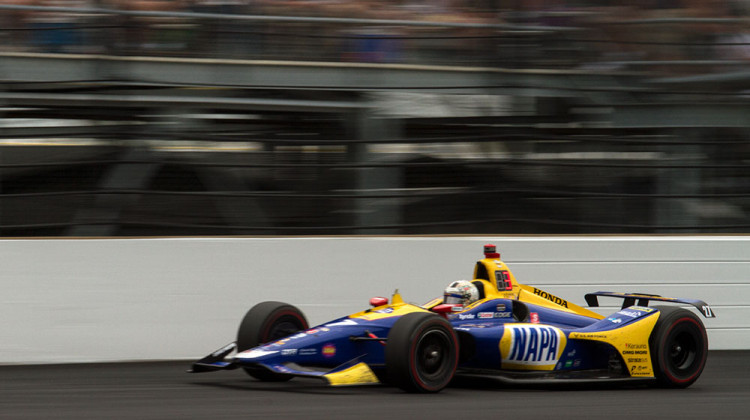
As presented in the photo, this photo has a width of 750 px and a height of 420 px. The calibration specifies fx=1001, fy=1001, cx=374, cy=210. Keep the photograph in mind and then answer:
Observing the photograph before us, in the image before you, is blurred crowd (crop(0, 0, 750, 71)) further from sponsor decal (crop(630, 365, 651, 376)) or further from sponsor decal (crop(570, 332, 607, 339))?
sponsor decal (crop(630, 365, 651, 376))

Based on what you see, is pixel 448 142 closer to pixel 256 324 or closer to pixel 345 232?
pixel 345 232

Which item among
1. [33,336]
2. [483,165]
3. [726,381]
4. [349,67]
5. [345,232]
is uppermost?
[349,67]

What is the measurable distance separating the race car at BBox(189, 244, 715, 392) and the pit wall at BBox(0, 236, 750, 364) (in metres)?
1.30

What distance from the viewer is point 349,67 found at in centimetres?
886

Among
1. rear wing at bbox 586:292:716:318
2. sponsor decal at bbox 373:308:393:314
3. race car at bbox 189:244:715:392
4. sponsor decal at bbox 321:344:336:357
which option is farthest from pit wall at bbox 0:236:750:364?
sponsor decal at bbox 321:344:336:357

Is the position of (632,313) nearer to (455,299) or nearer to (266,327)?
(455,299)

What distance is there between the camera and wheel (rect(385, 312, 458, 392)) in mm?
5531

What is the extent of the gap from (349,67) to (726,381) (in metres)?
4.11

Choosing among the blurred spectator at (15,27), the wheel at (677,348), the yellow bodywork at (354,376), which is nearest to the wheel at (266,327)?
the yellow bodywork at (354,376)

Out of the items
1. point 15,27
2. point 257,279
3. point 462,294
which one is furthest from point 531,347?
point 15,27

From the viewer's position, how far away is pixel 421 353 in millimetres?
5680


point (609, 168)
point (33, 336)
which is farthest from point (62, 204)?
point (609, 168)

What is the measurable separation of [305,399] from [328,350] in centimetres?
45

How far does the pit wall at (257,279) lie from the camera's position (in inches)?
283
